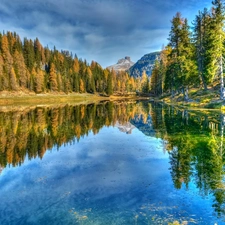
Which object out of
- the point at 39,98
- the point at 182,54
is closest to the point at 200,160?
the point at 182,54

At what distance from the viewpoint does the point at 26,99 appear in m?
103

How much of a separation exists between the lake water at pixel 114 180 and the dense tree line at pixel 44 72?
93.7m

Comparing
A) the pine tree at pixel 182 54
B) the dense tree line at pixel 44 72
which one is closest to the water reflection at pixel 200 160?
the pine tree at pixel 182 54

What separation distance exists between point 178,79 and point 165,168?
47728 millimetres

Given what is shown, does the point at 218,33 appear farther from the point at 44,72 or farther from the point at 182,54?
the point at 44,72

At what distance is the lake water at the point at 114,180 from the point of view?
30.3 feet

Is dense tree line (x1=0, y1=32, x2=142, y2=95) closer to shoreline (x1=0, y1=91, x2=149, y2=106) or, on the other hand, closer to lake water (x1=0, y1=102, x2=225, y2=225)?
shoreline (x1=0, y1=91, x2=149, y2=106)

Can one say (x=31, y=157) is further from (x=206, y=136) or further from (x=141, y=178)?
(x=206, y=136)

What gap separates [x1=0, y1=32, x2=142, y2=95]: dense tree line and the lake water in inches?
3689

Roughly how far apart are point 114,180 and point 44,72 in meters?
125

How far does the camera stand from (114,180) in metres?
13.2

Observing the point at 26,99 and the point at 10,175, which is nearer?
the point at 10,175

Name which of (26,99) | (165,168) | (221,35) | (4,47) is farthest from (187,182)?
(4,47)

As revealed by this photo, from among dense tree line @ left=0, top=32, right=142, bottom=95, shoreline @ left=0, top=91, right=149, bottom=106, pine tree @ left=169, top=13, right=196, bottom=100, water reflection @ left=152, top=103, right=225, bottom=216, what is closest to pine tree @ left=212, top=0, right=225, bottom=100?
pine tree @ left=169, top=13, right=196, bottom=100
